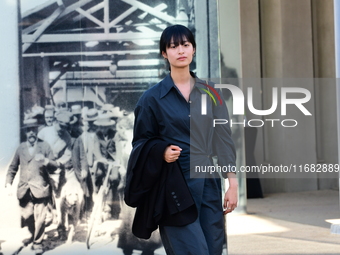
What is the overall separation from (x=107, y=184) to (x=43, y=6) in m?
1.56

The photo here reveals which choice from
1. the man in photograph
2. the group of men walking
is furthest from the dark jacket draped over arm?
the man in photograph

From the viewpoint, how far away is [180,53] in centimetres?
315

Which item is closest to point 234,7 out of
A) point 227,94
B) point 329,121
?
point 227,94

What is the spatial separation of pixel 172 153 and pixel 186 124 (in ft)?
0.60

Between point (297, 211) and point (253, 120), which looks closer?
point (297, 211)

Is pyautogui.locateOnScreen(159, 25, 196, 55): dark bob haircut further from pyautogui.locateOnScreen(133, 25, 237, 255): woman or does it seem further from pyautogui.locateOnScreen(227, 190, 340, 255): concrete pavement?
pyautogui.locateOnScreen(227, 190, 340, 255): concrete pavement

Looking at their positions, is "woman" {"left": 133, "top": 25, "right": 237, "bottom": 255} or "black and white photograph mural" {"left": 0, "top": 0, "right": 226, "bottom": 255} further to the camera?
"black and white photograph mural" {"left": 0, "top": 0, "right": 226, "bottom": 255}

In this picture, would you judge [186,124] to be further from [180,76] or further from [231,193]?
[231,193]

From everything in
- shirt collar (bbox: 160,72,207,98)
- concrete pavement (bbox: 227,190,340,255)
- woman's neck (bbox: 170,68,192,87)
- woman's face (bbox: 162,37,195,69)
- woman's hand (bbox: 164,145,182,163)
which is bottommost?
concrete pavement (bbox: 227,190,340,255)

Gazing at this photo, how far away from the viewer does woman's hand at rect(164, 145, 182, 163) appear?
2986 millimetres

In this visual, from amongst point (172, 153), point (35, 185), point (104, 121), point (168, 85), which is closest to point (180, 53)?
point (168, 85)

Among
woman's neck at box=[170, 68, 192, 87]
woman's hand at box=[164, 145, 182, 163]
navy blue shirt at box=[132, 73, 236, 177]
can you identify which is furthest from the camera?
woman's neck at box=[170, 68, 192, 87]

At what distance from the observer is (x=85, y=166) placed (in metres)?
5.20

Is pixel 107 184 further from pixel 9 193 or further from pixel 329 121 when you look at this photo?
pixel 329 121
